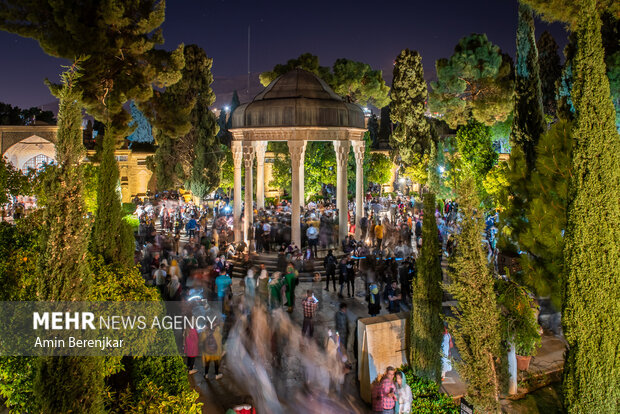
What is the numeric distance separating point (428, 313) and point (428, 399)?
1.36 meters

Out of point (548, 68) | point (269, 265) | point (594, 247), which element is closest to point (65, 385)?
point (594, 247)

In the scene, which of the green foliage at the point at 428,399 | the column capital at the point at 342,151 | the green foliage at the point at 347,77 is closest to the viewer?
the green foliage at the point at 428,399

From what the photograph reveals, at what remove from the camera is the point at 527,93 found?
62.5 ft

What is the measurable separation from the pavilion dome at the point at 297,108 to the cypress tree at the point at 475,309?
10.2 meters

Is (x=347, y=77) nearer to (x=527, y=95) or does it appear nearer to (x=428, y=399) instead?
(x=527, y=95)

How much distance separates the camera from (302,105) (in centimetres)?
1619

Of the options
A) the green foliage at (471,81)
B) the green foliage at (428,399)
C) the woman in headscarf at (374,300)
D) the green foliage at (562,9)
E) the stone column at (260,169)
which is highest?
the green foliage at (471,81)

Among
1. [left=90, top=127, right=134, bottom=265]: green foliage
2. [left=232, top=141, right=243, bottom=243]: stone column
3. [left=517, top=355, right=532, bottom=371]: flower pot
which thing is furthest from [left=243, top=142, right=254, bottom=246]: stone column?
[left=517, top=355, right=532, bottom=371]: flower pot

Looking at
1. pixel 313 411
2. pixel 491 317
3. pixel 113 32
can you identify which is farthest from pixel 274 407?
pixel 113 32

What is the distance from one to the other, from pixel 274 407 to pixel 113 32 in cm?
1289

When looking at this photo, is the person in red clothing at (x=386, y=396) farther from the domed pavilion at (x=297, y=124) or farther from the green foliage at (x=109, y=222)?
the domed pavilion at (x=297, y=124)

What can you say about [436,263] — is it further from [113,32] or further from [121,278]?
[113,32]

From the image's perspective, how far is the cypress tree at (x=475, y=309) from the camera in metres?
6.56

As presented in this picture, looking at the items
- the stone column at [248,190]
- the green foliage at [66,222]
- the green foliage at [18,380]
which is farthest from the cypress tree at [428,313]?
the stone column at [248,190]
